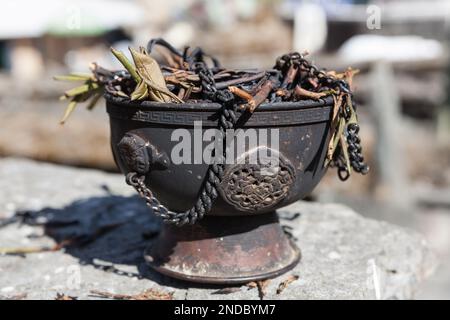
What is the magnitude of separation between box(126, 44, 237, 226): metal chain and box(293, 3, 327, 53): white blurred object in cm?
836

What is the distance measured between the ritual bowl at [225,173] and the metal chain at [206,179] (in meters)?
0.03

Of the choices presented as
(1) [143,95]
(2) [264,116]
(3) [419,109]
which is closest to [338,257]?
(2) [264,116]

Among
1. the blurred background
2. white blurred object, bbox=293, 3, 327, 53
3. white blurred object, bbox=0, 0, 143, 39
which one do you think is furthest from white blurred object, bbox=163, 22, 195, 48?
white blurred object, bbox=293, 3, 327, 53

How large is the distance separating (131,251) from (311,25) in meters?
9.36

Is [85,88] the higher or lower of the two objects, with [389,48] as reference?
higher

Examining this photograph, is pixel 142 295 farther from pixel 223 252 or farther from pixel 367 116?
pixel 367 116

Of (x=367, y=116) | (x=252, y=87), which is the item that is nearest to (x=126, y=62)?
(x=252, y=87)

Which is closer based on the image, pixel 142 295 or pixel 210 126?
pixel 210 126

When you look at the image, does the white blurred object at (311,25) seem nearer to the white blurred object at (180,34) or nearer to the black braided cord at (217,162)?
the white blurred object at (180,34)

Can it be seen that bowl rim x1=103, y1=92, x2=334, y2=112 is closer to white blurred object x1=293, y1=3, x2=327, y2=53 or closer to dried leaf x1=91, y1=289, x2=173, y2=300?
dried leaf x1=91, y1=289, x2=173, y2=300

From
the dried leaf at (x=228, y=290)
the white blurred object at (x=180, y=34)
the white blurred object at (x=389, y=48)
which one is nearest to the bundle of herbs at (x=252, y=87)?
the dried leaf at (x=228, y=290)

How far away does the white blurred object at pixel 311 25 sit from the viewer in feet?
34.1

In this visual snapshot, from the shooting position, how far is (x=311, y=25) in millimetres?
11094
